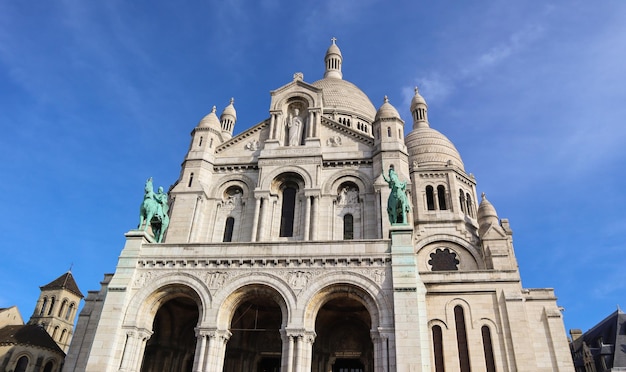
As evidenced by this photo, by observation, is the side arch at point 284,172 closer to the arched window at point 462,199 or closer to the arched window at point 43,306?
the arched window at point 462,199

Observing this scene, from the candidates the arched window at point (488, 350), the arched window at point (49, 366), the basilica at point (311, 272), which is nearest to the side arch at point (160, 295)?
the basilica at point (311, 272)

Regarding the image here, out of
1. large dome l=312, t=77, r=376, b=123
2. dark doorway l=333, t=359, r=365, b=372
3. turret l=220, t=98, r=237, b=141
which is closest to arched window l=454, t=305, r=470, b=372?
dark doorway l=333, t=359, r=365, b=372

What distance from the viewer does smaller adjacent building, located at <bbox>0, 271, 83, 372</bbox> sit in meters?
38.5

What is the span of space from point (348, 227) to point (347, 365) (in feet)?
24.0

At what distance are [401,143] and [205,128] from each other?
492 inches

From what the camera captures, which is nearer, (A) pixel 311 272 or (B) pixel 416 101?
(A) pixel 311 272

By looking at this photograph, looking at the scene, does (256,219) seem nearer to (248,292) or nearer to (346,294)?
(248,292)

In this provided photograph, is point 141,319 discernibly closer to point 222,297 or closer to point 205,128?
point 222,297

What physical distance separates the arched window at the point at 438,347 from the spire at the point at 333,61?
38.7 m

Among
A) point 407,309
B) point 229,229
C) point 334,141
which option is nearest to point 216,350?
point 407,309

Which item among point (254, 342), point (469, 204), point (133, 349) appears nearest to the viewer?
point (133, 349)

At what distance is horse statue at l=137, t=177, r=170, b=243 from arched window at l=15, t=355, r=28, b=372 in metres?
24.2

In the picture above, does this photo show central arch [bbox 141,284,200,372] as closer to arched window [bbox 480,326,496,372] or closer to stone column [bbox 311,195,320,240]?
stone column [bbox 311,195,320,240]

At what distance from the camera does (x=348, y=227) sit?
26.8 meters
